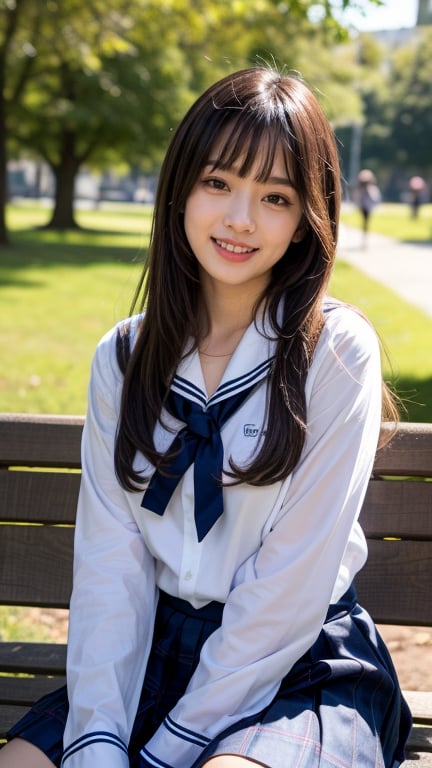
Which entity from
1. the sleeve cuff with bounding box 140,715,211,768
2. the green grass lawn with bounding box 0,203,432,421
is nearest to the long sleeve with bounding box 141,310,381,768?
the sleeve cuff with bounding box 140,715,211,768

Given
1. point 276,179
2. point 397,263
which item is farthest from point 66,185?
point 276,179

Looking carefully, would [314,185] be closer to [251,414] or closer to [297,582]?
[251,414]

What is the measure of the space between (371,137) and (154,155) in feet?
169

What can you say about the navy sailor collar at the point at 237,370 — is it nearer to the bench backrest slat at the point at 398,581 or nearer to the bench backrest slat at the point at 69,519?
the bench backrest slat at the point at 69,519

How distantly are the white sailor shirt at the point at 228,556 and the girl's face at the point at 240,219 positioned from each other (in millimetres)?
173

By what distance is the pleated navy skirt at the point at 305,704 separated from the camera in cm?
220

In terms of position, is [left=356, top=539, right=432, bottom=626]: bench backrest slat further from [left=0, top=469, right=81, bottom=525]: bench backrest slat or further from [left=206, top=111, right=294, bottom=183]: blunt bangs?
[left=206, top=111, right=294, bottom=183]: blunt bangs

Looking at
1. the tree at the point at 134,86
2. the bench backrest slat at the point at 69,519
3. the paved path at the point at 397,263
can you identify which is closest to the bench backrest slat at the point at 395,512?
the bench backrest slat at the point at 69,519

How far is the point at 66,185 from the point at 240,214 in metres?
35.9

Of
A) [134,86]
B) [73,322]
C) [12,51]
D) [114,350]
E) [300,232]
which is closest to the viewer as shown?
[300,232]

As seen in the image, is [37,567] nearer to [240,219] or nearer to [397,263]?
[240,219]

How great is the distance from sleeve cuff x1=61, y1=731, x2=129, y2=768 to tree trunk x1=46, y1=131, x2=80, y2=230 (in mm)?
36017

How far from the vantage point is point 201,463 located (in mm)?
2473

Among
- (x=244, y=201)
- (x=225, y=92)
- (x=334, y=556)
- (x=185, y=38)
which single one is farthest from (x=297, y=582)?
(x=185, y=38)
